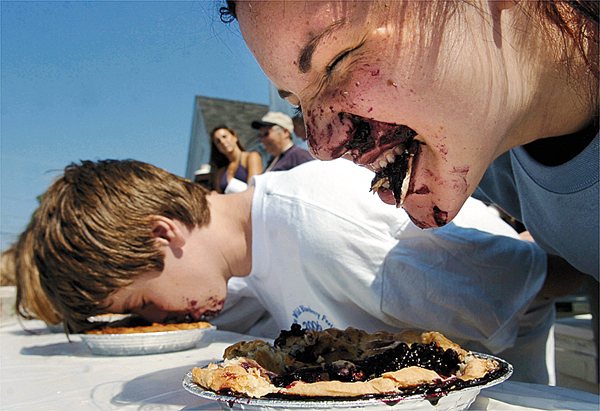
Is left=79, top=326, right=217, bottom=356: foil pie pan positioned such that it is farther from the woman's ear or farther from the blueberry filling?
the woman's ear

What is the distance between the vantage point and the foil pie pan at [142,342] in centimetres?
109

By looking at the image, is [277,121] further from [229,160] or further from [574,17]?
[574,17]

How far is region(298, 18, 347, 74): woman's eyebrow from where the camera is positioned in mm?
519

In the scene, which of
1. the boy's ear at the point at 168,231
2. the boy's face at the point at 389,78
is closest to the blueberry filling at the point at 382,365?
the boy's face at the point at 389,78

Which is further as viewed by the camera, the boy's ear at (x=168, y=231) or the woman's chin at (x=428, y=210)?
the boy's ear at (x=168, y=231)

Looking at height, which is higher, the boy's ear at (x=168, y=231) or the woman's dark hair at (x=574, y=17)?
the woman's dark hair at (x=574, y=17)

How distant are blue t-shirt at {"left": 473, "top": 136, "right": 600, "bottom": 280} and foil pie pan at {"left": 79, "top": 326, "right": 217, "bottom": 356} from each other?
903mm

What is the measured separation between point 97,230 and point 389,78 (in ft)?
3.03

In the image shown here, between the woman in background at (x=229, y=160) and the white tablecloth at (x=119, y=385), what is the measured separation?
6.52 ft

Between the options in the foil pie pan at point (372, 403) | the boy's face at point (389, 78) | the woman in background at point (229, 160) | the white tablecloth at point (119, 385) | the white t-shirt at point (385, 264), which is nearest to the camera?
the foil pie pan at point (372, 403)

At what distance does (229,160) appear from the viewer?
354cm

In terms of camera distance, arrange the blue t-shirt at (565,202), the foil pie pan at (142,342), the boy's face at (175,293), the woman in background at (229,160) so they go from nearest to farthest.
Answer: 1. the blue t-shirt at (565,202)
2. the foil pie pan at (142,342)
3. the boy's face at (175,293)
4. the woman in background at (229,160)

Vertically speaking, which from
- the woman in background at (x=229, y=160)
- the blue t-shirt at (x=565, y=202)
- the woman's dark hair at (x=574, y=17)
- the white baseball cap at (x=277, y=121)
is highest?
the white baseball cap at (x=277, y=121)

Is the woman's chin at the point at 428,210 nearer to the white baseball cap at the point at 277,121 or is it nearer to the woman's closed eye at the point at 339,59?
the woman's closed eye at the point at 339,59
